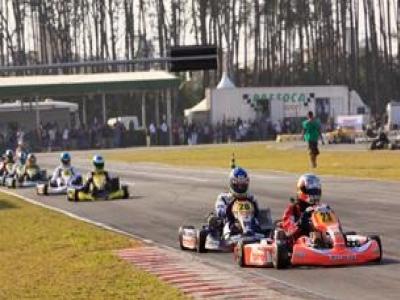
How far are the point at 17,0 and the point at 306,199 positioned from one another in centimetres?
8784

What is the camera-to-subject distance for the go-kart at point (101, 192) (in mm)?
25219

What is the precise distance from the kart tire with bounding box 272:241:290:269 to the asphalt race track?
108 millimetres

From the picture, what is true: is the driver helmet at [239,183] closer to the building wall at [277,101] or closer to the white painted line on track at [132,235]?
the white painted line on track at [132,235]

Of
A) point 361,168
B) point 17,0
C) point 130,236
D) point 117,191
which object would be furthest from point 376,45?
point 130,236

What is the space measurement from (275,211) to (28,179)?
15170 millimetres

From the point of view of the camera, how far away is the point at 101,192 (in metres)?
25.3

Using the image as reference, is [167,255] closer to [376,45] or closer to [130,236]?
[130,236]

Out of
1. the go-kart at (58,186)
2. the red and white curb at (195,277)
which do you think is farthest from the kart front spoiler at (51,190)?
the red and white curb at (195,277)

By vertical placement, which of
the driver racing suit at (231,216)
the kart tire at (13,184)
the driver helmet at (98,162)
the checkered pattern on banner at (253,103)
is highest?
the checkered pattern on banner at (253,103)

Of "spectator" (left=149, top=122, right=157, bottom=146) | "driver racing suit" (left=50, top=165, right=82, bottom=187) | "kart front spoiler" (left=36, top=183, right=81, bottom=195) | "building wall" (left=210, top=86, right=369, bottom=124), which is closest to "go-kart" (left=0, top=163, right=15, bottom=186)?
"driver racing suit" (left=50, top=165, right=82, bottom=187)

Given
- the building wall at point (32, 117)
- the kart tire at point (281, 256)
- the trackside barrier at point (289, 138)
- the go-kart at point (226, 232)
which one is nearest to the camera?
the kart tire at point (281, 256)

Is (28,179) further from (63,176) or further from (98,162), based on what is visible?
(98,162)

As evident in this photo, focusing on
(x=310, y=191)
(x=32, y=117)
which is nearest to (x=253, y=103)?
(x=32, y=117)

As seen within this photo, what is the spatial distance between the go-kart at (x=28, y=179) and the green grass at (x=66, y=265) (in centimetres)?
1376
